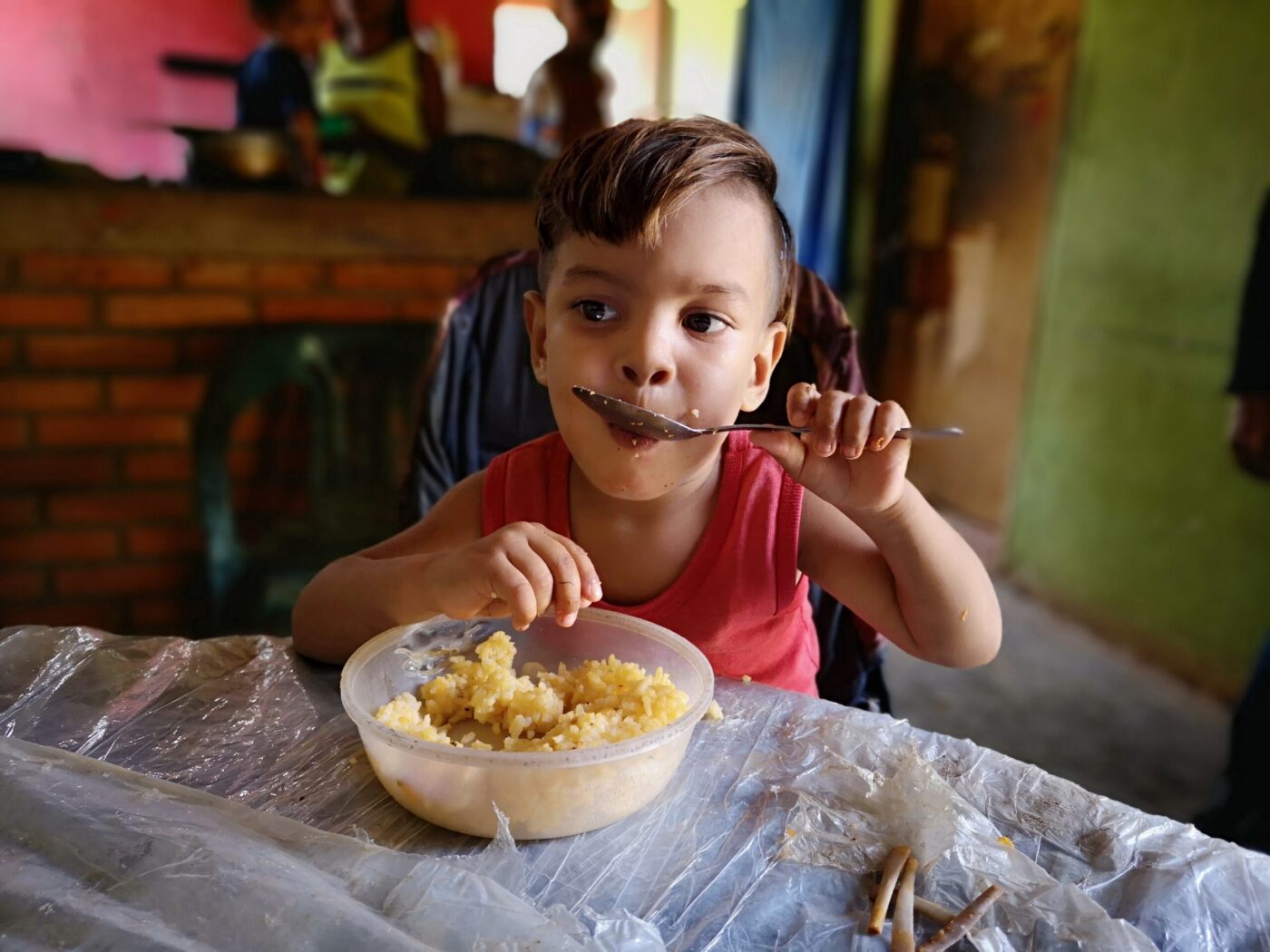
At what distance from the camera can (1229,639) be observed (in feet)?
8.83

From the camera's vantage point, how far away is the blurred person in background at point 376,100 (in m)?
2.71

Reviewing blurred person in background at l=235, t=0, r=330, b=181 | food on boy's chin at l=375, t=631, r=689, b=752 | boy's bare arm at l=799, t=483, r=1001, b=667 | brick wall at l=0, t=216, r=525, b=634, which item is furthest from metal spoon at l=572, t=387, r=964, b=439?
blurred person in background at l=235, t=0, r=330, b=181

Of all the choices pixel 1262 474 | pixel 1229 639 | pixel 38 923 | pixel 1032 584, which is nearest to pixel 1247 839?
pixel 1229 639

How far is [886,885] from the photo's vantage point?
68 cm

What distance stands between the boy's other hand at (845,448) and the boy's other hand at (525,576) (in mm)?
227

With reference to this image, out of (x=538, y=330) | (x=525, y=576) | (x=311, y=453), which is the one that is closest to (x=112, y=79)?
(x=311, y=453)

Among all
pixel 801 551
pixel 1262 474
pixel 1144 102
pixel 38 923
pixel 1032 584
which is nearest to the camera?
pixel 38 923

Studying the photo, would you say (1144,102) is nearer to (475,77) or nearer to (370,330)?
(475,77)

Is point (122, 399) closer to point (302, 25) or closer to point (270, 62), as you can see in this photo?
point (270, 62)

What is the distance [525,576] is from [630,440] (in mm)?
204

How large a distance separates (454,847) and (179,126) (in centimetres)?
249

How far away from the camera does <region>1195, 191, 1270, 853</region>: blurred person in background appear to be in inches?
82.4

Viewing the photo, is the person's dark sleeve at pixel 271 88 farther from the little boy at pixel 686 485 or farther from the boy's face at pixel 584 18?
the little boy at pixel 686 485

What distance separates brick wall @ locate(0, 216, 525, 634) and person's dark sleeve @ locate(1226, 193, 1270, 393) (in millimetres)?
2276
